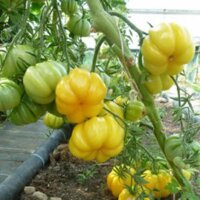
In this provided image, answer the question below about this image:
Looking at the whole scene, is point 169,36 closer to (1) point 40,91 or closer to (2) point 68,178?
(1) point 40,91

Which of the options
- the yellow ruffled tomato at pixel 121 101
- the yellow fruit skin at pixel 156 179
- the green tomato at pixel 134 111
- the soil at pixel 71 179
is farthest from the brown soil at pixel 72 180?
the green tomato at pixel 134 111

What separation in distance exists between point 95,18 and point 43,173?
1475 mm

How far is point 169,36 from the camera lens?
595 mm

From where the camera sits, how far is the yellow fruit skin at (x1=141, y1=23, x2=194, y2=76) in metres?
0.59

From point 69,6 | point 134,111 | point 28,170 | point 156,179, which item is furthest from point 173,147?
point 28,170

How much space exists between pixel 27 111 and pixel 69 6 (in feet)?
1.20

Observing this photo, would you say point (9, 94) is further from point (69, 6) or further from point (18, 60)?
point (69, 6)

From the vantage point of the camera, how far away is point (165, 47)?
0.59 m

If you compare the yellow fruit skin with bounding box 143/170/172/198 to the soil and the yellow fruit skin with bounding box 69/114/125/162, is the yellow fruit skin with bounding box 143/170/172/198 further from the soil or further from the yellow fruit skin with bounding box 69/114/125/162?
the yellow fruit skin with bounding box 69/114/125/162

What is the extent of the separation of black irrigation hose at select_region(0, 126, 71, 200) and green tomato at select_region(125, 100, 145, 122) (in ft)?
3.30

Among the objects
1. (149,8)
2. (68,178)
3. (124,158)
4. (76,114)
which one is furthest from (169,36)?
(149,8)

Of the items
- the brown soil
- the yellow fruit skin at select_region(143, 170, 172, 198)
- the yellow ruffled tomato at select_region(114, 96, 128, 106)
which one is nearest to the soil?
the brown soil

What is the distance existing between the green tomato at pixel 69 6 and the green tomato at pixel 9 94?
32 centimetres

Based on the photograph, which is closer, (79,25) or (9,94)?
(9,94)
